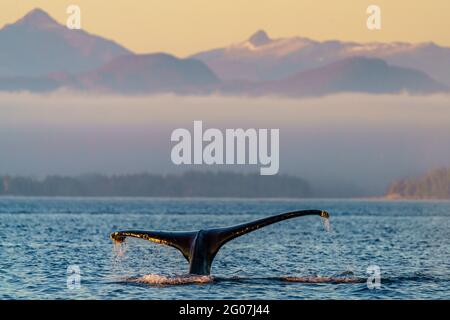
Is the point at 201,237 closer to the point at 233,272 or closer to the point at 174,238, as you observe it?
the point at 174,238

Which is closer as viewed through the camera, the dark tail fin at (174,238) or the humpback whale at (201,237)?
the humpback whale at (201,237)

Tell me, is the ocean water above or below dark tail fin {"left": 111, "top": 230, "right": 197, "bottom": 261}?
below

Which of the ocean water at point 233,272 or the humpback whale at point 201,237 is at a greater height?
the humpback whale at point 201,237

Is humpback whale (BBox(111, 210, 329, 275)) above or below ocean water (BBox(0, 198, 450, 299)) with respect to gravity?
above

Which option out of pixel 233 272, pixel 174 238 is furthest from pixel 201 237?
pixel 233 272

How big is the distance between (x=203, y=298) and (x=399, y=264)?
22.0 metres

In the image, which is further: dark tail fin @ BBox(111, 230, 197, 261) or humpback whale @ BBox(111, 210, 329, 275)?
dark tail fin @ BBox(111, 230, 197, 261)

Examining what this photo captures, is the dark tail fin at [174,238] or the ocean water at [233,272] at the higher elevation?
the dark tail fin at [174,238]

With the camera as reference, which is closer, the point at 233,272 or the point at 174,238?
the point at 174,238
